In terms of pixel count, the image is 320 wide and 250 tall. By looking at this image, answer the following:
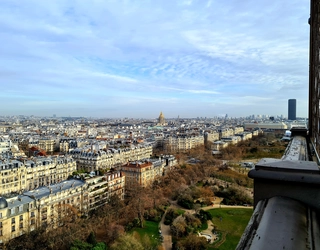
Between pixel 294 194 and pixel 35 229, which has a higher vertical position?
pixel 294 194

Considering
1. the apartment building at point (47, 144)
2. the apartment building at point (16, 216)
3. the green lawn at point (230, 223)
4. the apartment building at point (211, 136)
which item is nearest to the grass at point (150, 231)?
the green lawn at point (230, 223)

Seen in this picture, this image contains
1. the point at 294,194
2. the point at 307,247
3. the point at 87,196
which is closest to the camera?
the point at 307,247

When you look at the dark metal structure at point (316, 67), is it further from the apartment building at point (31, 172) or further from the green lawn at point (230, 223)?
the apartment building at point (31, 172)

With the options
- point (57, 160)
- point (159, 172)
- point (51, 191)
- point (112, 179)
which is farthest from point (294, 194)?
point (57, 160)

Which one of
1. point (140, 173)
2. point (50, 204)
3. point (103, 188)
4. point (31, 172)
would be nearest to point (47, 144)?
point (31, 172)

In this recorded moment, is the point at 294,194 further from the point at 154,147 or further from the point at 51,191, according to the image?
the point at 154,147

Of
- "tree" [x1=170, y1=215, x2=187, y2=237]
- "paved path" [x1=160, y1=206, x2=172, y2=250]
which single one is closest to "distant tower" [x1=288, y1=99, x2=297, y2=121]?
"paved path" [x1=160, y1=206, x2=172, y2=250]

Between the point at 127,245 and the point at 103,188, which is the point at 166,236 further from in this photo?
the point at 103,188
